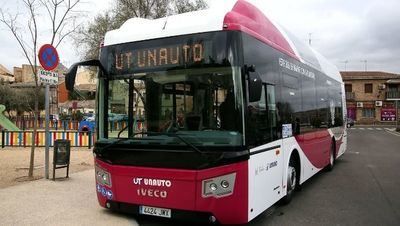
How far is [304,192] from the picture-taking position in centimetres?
968

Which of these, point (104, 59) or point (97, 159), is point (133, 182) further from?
point (104, 59)

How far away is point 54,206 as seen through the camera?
25.2 feet

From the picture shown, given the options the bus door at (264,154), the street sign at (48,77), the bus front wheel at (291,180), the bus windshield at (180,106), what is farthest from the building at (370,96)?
the bus windshield at (180,106)

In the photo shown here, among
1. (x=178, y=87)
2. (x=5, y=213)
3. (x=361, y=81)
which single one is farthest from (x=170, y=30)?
(x=361, y=81)

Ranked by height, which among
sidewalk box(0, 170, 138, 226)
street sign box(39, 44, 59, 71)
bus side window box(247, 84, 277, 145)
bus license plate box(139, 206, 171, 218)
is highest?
street sign box(39, 44, 59, 71)

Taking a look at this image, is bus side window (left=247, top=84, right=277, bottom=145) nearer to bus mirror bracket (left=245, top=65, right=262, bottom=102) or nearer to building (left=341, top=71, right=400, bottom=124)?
bus mirror bracket (left=245, top=65, right=262, bottom=102)

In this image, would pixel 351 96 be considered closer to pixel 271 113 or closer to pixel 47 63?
pixel 47 63

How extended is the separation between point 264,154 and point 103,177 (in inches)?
95.0

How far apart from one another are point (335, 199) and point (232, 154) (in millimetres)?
4133

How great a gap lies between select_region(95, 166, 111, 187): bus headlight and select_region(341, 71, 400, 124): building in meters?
66.2

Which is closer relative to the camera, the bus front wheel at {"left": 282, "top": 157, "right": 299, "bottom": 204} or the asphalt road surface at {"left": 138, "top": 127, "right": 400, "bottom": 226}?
the asphalt road surface at {"left": 138, "top": 127, "right": 400, "bottom": 226}

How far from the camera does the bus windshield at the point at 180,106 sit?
579 cm

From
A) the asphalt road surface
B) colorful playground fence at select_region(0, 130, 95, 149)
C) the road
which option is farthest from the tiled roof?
the road

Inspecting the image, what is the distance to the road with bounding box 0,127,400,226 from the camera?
6.93 meters
